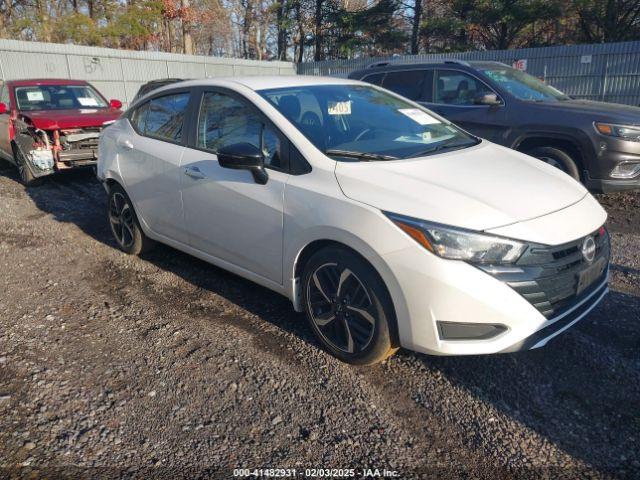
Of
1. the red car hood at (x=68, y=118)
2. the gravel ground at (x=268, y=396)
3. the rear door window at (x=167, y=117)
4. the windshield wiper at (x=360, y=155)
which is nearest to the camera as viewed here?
the gravel ground at (x=268, y=396)

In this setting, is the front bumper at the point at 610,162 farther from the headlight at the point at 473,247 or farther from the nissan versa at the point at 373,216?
the headlight at the point at 473,247

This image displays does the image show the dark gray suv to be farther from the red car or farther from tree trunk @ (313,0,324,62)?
tree trunk @ (313,0,324,62)

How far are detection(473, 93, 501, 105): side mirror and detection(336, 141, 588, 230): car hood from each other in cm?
336

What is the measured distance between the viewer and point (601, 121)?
5965 mm

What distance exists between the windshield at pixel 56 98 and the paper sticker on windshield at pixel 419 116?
6911mm

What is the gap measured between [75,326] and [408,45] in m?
28.9

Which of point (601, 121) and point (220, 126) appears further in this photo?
point (601, 121)

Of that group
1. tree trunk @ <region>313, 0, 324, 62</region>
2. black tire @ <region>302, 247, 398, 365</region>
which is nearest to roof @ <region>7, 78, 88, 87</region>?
black tire @ <region>302, 247, 398, 365</region>

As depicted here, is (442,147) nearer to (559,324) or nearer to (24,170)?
(559,324)

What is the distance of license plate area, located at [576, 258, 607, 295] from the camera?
2.85 m

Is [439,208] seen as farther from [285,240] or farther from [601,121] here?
[601,121]

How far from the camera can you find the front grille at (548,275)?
2.60 meters

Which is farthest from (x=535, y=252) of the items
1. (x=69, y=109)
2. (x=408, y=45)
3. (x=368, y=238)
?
(x=408, y=45)

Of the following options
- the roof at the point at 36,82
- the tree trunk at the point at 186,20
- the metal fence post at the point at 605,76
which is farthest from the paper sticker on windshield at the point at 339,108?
the tree trunk at the point at 186,20
